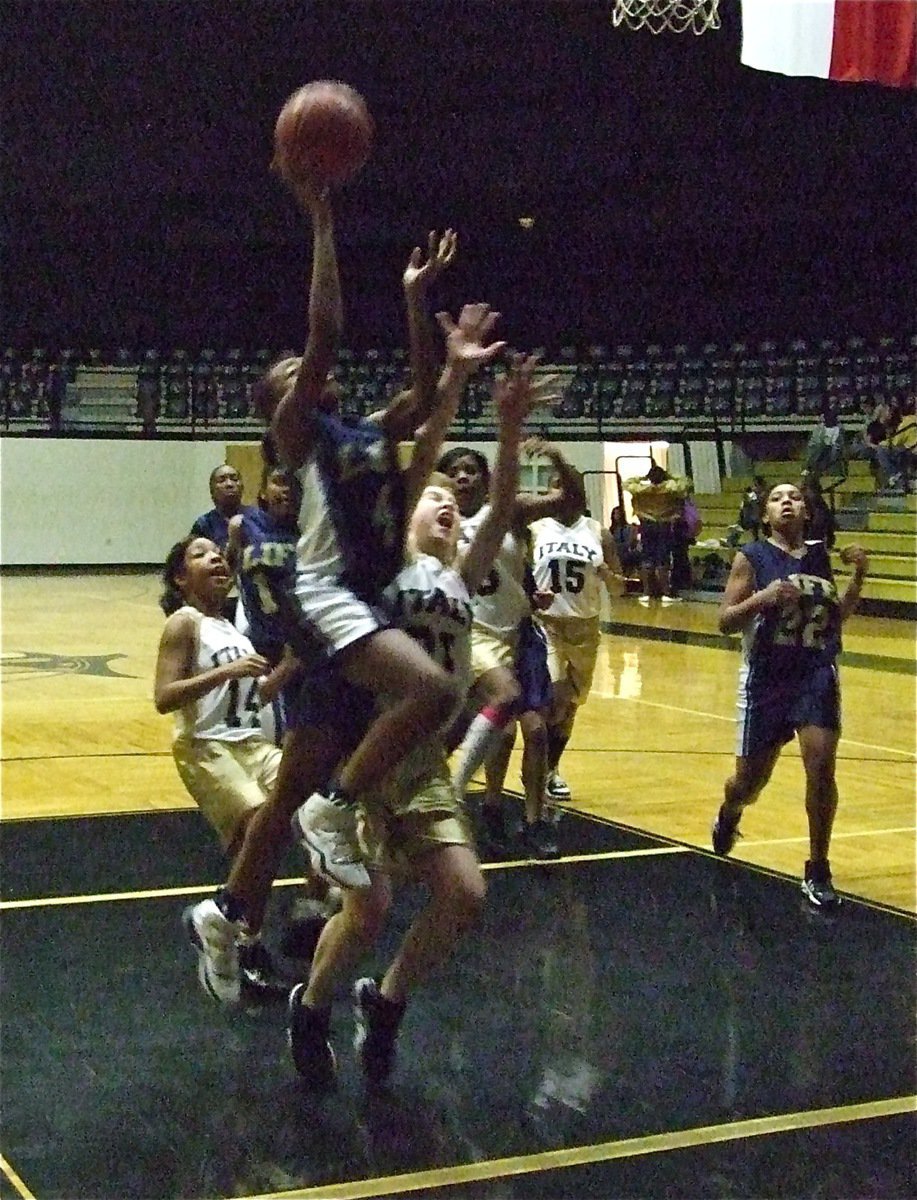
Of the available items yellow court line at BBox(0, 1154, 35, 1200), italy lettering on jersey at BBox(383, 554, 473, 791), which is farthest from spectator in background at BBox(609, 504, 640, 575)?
yellow court line at BBox(0, 1154, 35, 1200)

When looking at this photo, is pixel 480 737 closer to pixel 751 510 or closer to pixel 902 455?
pixel 751 510

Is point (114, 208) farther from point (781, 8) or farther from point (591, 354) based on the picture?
point (781, 8)

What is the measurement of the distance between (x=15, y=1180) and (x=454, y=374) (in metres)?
1.96

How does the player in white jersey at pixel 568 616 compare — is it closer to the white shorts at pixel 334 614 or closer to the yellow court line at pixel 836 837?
the yellow court line at pixel 836 837

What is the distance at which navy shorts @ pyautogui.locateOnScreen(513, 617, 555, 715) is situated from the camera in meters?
6.23

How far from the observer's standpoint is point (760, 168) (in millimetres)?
15844

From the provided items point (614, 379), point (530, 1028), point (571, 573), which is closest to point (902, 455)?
point (614, 379)

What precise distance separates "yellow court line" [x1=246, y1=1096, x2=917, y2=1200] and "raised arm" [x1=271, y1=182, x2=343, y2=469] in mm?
1489

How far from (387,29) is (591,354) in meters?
7.55

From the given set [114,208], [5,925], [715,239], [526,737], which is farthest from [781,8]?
[114,208]

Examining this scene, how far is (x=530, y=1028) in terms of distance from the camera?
13.0ft

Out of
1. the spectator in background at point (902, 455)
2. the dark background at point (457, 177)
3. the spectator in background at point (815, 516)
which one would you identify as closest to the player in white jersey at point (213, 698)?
the spectator in background at point (815, 516)

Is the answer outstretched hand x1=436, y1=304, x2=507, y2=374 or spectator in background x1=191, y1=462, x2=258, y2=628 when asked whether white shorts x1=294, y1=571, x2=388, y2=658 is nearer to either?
outstretched hand x1=436, y1=304, x2=507, y2=374

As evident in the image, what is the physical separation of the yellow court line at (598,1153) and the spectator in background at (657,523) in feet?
53.2
